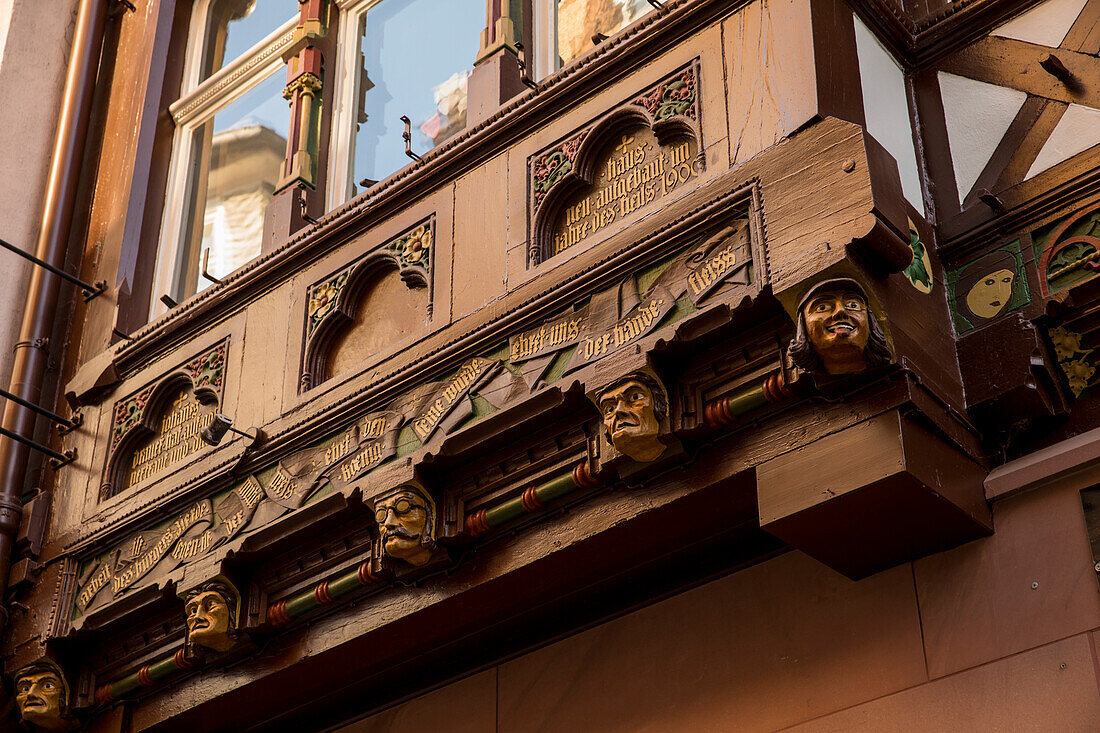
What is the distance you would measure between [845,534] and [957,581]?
0.34m

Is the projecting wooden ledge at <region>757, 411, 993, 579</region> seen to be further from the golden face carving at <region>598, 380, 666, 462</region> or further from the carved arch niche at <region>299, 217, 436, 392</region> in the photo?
the carved arch niche at <region>299, 217, 436, 392</region>

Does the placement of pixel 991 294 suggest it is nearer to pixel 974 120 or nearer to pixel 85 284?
pixel 974 120

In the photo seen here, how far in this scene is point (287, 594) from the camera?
5.79m

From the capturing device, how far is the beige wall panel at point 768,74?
502cm

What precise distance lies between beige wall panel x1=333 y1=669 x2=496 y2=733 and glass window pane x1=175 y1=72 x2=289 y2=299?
7.99 ft

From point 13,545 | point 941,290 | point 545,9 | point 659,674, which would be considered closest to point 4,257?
point 13,545

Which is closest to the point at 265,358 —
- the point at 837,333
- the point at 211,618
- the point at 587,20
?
the point at 211,618

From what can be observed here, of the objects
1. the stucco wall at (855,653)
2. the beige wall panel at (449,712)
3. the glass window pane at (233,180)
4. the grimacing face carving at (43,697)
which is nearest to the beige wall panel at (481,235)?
the stucco wall at (855,653)

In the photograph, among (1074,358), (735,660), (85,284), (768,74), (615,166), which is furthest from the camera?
(85,284)

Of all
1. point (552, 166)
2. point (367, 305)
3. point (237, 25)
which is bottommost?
point (367, 305)

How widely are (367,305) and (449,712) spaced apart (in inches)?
60.5

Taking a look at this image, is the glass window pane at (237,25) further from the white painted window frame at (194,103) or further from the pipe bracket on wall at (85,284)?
the pipe bracket on wall at (85,284)

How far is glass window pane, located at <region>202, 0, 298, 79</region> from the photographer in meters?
8.38

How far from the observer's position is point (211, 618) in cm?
579
